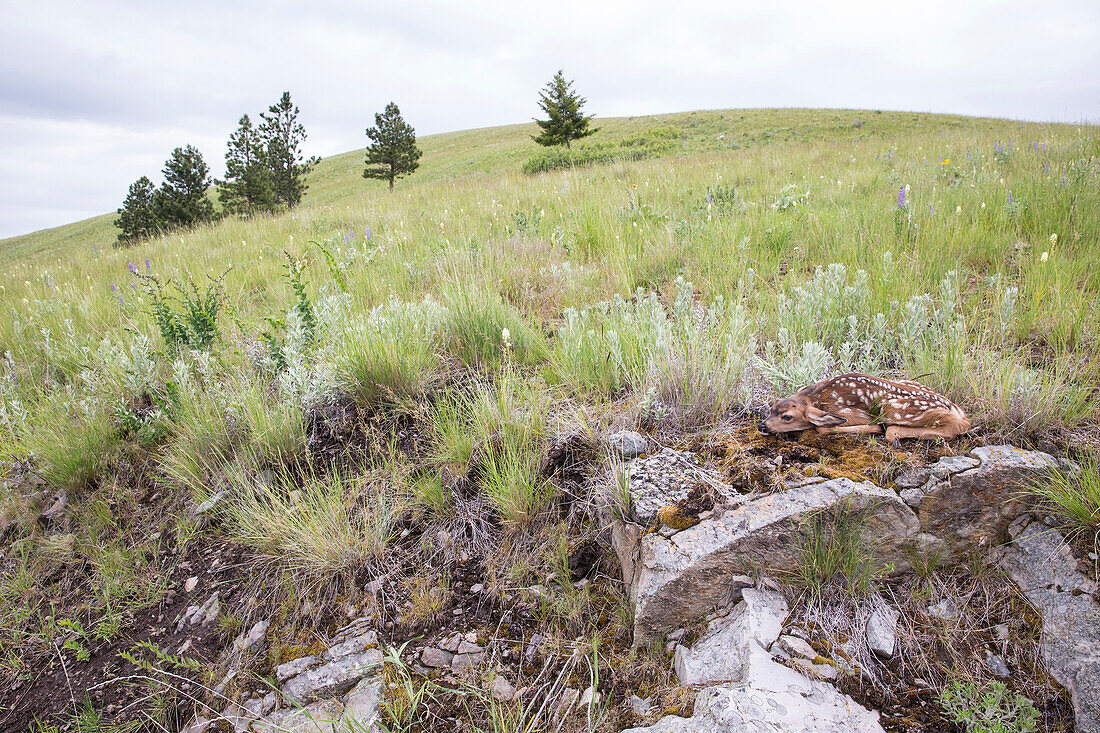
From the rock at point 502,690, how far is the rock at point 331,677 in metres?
0.44

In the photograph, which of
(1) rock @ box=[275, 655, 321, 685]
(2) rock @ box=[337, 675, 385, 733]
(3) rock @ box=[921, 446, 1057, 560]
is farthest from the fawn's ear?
(1) rock @ box=[275, 655, 321, 685]

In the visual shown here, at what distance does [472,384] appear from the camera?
2.90m

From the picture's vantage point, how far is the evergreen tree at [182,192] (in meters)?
27.0

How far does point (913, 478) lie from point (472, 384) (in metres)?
2.11

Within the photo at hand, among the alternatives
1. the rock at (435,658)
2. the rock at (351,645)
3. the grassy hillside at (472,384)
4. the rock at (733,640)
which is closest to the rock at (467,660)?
the rock at (435,658)

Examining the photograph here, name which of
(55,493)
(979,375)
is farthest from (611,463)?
(55,493)

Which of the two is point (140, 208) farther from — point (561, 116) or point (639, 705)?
point (639, 705)

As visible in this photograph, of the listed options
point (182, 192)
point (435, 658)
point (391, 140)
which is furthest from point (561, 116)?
point (435, 658)

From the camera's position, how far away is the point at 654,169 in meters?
10.3

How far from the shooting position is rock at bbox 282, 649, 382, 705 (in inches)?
70.4

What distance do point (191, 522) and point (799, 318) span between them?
3539 mm

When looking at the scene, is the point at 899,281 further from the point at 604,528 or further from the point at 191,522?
the point at 191,522

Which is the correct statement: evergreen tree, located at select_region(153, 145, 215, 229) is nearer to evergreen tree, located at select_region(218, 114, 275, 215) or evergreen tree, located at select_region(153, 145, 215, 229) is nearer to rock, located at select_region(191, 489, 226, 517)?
evergreen tree, located at select_region(218, 114, 275, 215)

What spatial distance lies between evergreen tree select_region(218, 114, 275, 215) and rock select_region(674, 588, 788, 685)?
106ft
